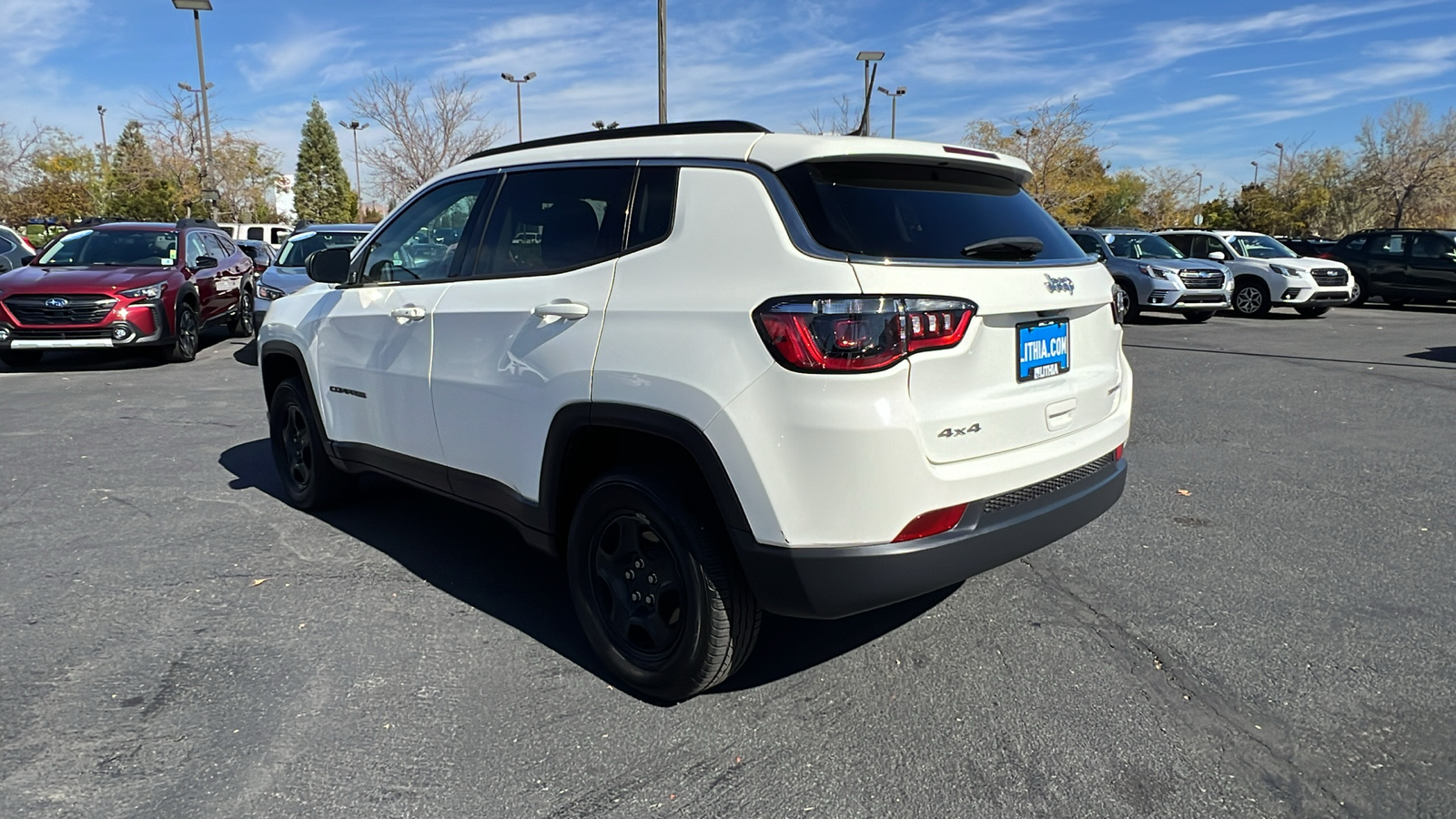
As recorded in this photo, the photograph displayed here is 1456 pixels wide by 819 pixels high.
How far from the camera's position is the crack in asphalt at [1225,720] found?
8.33 ft

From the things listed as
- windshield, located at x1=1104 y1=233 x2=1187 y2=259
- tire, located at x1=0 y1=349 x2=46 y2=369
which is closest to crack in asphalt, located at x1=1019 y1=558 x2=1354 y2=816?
tire, located at x1=0 y1=349 x2=46 y2=369

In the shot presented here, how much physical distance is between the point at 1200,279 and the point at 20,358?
17.6 m

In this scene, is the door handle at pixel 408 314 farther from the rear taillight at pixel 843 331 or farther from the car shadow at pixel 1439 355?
the car shadow at pixel 1439 355

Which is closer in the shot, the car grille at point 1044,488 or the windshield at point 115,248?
the car grille at point 1044,488

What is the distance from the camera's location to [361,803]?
2.54 m

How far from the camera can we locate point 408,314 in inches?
153

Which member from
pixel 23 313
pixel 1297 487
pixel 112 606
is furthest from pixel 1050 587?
pixel 23 313

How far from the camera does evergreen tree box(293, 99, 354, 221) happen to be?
286 ft

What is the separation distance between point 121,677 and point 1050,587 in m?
3.49

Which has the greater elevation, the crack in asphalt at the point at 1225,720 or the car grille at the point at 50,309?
the car grille at the point at 50,309

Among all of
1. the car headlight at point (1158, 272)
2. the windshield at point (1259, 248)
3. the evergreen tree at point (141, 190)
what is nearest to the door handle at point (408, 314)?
the car headlight at point (1158, 272)

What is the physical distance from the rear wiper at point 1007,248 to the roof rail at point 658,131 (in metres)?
0.73

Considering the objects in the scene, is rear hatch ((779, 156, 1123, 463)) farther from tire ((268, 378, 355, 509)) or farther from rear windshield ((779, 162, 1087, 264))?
tire ((268, 378, 355, 509))

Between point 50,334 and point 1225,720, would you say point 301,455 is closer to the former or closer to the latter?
point 1225,720
